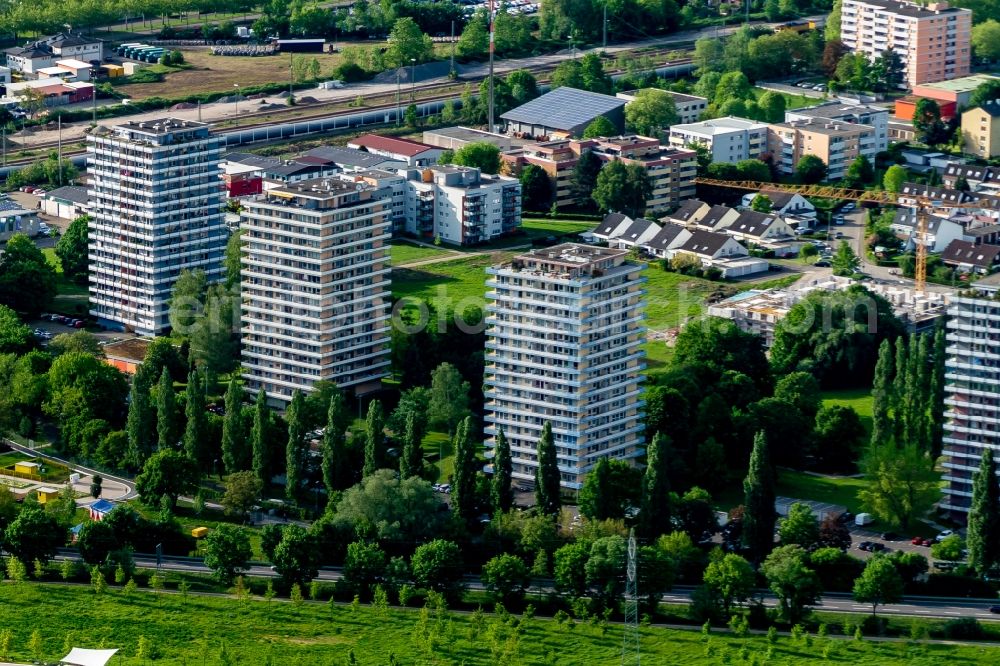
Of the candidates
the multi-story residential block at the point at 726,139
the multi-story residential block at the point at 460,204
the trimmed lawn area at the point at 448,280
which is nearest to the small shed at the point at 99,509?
the trimmed lawn area at the point at 448,280

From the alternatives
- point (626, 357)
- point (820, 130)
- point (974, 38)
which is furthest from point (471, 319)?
point (974, 38)

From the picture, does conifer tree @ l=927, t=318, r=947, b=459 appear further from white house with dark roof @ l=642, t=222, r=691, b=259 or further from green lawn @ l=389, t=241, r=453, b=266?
green lawn @ l=389, t=241, r=453, b=266

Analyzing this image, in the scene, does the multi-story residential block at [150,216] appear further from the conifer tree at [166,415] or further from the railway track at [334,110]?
the railway track at [334,110]

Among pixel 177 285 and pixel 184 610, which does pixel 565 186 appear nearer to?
pixel 177 285

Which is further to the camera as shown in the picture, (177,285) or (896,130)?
(896,130)

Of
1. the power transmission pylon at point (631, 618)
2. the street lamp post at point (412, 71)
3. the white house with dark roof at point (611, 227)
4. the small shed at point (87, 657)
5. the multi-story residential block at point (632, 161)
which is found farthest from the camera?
the street lamp post at point (412, 71)

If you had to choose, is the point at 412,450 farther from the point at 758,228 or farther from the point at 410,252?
the point at 758,228

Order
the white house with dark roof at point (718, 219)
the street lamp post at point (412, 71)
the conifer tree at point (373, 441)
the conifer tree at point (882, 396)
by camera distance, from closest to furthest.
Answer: the conifer tree at point (373, 441) → the conifer tree at point (882, 396) → the white house with dark roof at point (718, 219) → the street lamp post at point (412, 71)

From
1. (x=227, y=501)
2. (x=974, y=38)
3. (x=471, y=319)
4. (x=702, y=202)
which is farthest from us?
(x=974, y=38)

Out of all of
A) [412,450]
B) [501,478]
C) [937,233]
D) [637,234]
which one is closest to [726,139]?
[637,234]
